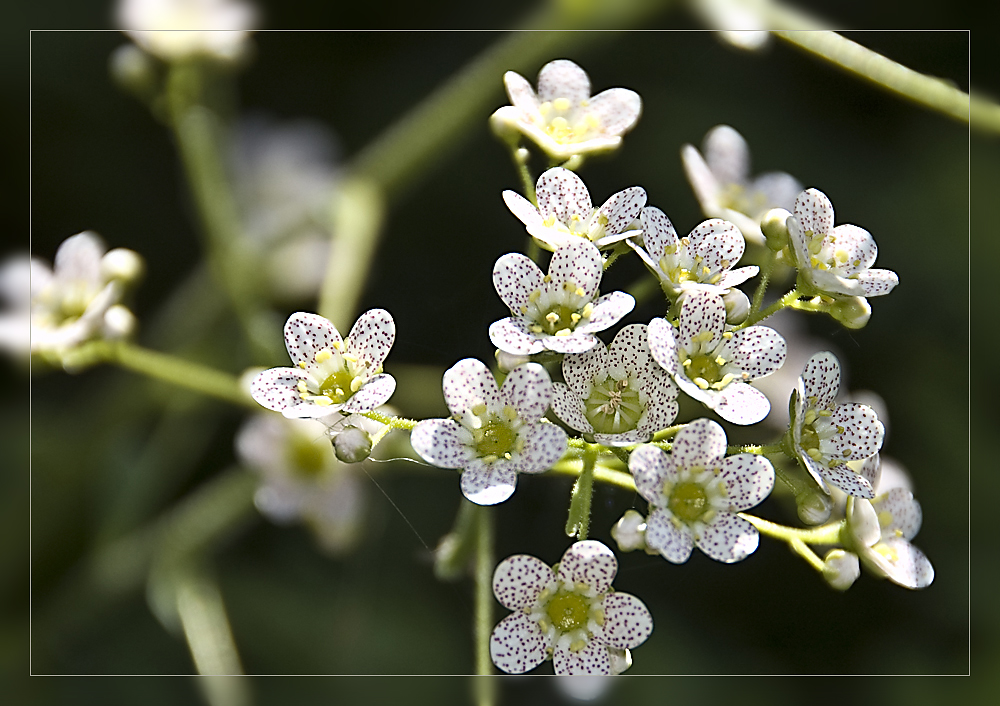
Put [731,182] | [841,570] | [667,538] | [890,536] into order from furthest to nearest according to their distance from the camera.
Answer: [731,182] < [890,536] < [841,570] < [667,538]

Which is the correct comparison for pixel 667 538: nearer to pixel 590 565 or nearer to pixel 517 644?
pixel 590 565

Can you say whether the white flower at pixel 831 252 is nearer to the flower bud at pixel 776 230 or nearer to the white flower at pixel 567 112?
the flower bud at pixel 776 230

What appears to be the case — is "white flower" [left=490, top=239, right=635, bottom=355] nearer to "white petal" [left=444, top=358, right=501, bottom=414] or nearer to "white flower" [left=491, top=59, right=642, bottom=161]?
"white petal" [left=444, top=358, right=501, bottom=414]

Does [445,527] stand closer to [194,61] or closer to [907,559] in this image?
[907,559]

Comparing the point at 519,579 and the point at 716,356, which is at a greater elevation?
the point at 716,356

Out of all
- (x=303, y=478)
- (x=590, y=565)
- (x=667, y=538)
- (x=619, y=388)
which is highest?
(x=619, y=388)


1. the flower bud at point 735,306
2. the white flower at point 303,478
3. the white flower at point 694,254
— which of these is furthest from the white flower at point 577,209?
the white flower at point 303,478
